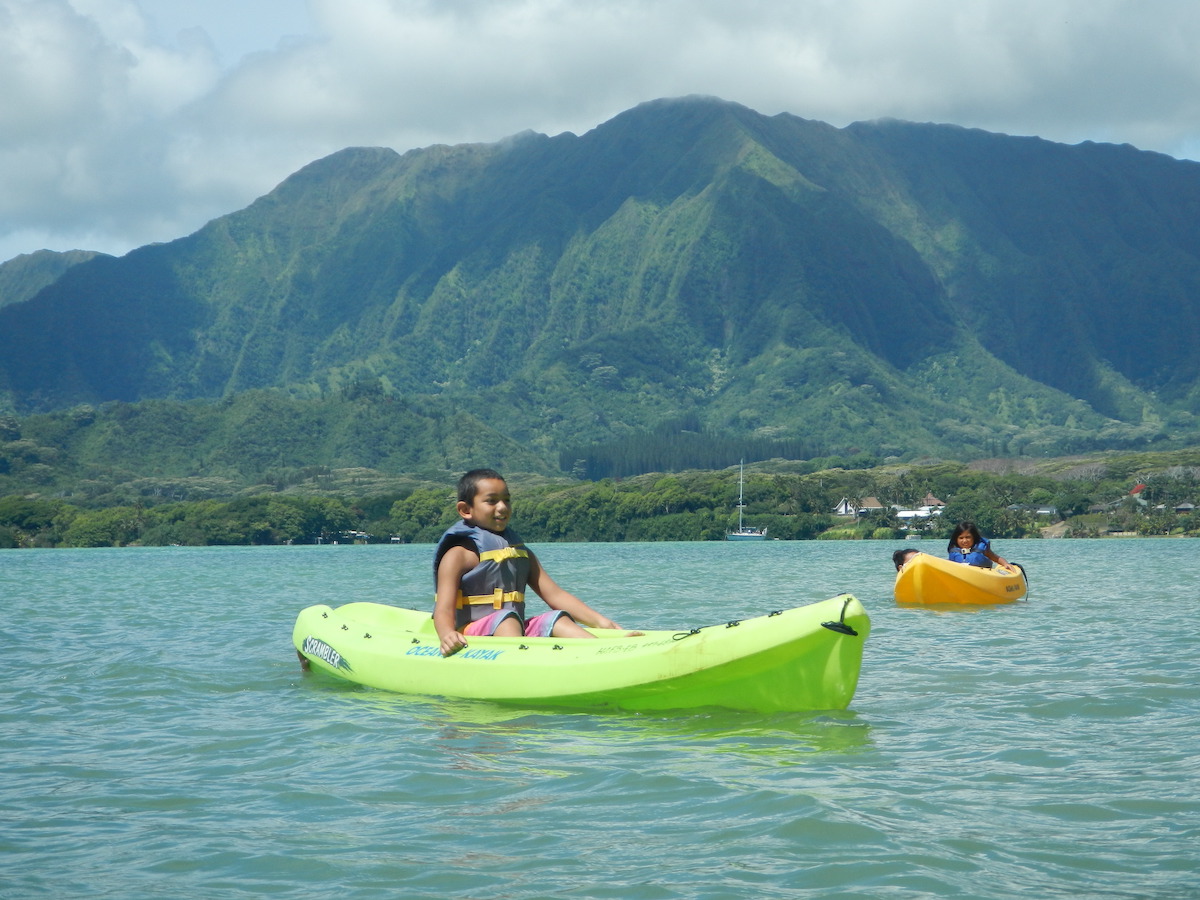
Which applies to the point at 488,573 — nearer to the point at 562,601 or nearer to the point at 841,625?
the point at 562,601

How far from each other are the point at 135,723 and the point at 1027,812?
7928mm

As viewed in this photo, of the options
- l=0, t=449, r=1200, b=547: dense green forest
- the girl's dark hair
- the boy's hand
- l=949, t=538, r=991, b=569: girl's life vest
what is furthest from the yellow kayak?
l=0, t=449, r=1200, b=547: dense green forest

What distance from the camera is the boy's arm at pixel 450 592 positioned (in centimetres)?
1172

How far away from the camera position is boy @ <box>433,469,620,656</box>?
464 inches

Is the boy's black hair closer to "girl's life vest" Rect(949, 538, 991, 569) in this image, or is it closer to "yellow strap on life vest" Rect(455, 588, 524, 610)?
"yellow strap on life vest" Rect(455, 588, 524, 610)

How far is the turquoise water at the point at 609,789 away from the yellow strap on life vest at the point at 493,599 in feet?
2.97

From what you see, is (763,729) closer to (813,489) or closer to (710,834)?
(710,834)

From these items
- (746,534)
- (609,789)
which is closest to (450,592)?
(609,789)

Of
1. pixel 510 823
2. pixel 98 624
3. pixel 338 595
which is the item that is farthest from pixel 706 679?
pixel 338 595

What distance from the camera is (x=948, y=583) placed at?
25.2 m

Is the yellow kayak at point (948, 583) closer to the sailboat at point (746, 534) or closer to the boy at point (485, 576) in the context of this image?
the boy at point (485, 576)

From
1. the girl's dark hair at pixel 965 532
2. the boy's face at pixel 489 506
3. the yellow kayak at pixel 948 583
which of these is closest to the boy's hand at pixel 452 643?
the boy's face at pixel 489 506

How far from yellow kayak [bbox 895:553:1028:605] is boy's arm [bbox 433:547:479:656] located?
15.3m

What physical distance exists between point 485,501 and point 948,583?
15.6 metres
